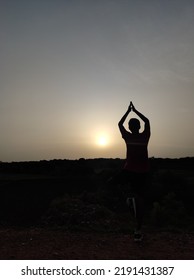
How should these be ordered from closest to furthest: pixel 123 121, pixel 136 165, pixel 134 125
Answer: pixel 136 165 → pixel 134 125 → pixel 123 121

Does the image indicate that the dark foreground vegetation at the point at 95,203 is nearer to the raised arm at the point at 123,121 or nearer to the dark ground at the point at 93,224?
the dark ground at the point at 93,224

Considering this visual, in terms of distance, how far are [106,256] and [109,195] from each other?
777 inches

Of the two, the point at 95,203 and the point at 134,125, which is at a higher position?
the point at 134,125

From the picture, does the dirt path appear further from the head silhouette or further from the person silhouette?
the head silhouette

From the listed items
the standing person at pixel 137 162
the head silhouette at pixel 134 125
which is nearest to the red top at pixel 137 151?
the standing person at pixel 137 162

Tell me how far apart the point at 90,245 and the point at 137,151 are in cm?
201

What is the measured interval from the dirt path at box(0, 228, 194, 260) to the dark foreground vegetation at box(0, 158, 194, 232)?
1310mm

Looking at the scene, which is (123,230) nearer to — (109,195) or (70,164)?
(109,195)

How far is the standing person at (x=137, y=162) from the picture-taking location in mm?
6625

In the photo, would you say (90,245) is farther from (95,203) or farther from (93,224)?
(95,203)

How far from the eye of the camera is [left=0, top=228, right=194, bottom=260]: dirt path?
6.21 m

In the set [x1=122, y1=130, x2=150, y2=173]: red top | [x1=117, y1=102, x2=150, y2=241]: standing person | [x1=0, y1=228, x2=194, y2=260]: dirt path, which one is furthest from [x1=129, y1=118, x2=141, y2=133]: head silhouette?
[x1=0, y1=228, x2=194, y2=260]: dirt path

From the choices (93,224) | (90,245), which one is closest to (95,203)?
(93,224)

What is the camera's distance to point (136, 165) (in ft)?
21.7
